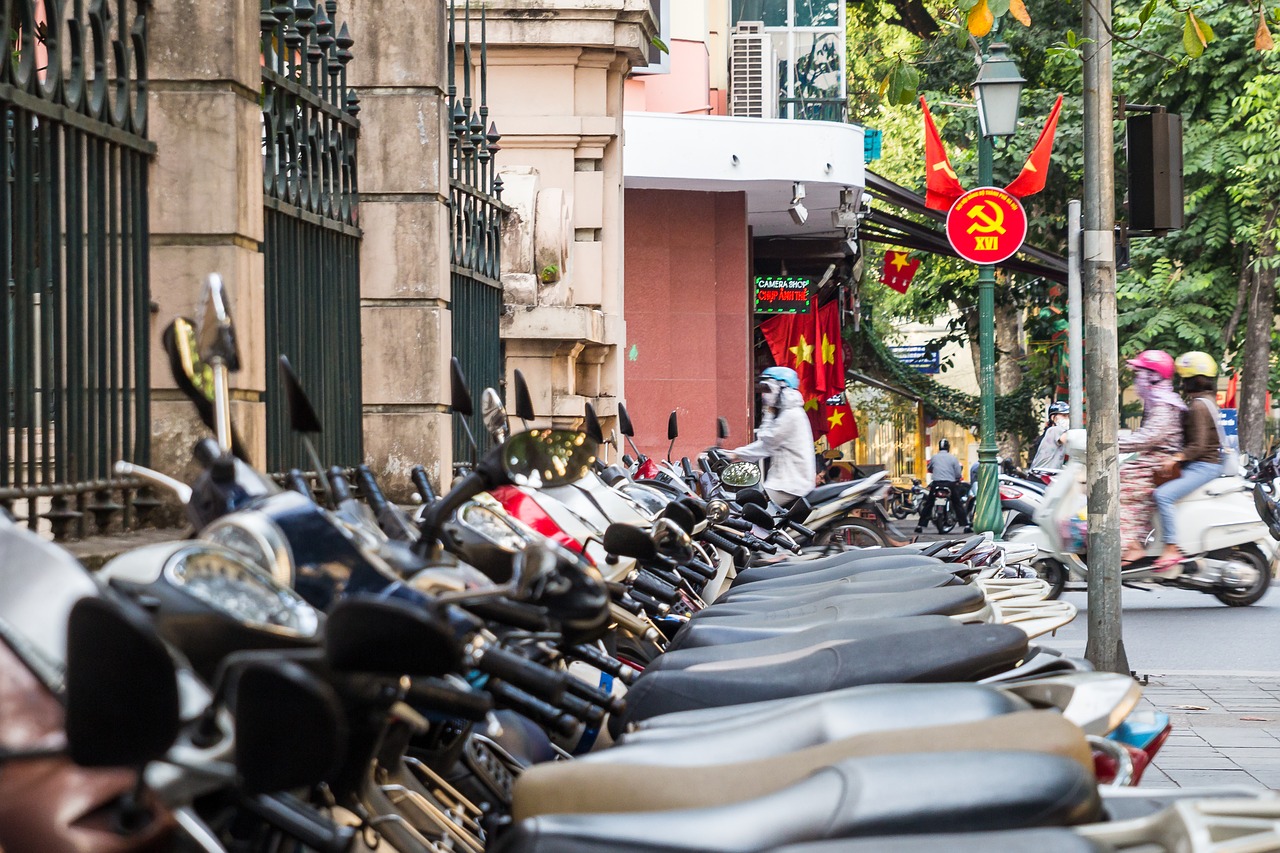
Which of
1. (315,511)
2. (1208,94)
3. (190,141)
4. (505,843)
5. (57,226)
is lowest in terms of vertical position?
(505,843)

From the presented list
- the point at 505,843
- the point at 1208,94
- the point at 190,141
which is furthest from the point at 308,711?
the point at 1208,94

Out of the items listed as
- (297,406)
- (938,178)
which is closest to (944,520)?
(938,178)

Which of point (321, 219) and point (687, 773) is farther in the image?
point (321, 219)

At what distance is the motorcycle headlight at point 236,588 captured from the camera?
5.96 ft

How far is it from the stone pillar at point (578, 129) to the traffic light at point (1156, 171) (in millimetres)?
A: 3735

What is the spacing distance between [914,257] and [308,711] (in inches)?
1064

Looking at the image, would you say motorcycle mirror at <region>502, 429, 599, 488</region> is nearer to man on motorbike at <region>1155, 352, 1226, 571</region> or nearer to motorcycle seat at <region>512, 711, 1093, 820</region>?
motorcycle seat at <region>512, 711, 1093, 820</region>

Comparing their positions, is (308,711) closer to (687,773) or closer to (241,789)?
(241,789)

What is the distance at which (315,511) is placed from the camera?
2.11m

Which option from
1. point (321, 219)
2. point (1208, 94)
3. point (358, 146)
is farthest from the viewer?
point (1208, 94)

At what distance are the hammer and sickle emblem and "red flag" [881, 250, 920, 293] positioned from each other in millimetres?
10795

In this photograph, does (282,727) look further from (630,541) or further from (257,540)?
(630,541)

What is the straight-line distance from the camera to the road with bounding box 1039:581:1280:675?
32.4 ft

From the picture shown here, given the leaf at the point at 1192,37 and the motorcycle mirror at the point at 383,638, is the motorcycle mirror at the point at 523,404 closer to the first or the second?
the motorcycle mirror at the point at 383,638
